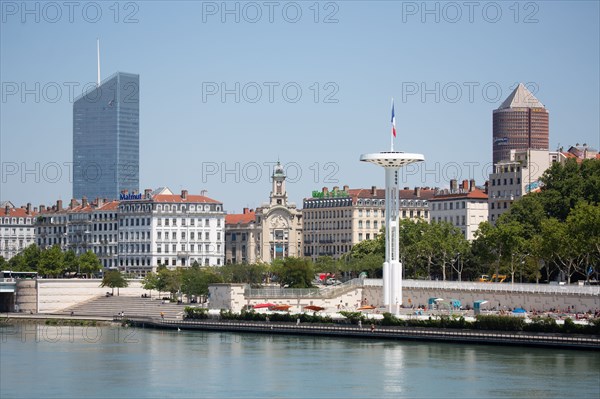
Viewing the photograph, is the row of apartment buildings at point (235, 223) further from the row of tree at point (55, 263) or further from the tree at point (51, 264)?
the tree at point (51, 264)

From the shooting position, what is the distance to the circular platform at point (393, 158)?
99.6m

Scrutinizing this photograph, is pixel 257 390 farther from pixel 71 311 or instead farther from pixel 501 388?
pixel 71 311

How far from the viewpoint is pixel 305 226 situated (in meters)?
186

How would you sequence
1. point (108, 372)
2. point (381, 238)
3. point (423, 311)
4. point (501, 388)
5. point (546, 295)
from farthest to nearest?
point (381, 238) < point (423, 311) < point (546, 295) < point (108, 372) < point (501, 388)

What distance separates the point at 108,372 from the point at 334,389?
14121 millimetres

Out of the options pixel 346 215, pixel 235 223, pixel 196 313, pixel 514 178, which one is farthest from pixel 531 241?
pixel 235 223

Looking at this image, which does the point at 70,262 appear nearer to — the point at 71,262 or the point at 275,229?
the point at 71,262

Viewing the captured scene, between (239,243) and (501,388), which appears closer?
(501,388)

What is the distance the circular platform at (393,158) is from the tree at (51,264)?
207 ft

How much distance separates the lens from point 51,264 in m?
155

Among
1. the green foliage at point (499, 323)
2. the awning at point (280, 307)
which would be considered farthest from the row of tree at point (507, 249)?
the awning at point (280, 307)

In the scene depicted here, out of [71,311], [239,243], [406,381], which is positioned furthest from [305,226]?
[406,381]

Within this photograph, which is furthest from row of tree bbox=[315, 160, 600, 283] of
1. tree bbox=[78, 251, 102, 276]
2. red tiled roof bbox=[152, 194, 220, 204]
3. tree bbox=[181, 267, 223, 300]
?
red tiled roof bbox=[152, 194, 220, 204]

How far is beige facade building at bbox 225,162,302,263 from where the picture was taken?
611ft
